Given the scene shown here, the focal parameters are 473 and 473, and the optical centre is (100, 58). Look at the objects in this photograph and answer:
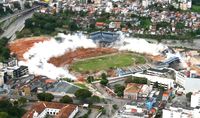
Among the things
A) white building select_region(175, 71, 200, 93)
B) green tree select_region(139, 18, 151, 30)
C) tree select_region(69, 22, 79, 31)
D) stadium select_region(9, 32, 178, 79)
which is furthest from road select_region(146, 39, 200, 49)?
white building select_region(175, 71, 200, 93)

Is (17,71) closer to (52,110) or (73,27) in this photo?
(52,110)

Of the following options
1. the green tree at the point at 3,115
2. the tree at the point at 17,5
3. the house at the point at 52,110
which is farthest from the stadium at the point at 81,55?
the tree at the point at 17,5

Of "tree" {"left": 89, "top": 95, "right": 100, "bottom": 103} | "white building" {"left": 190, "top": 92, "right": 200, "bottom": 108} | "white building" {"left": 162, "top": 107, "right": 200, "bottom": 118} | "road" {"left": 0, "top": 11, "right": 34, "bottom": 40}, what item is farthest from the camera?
"road" {"left": 0, "top": 11, "right": 34, "bottom": 40}

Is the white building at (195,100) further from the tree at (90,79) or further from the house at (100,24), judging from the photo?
the house at (100,24)

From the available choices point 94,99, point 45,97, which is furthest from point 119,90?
point 45,97

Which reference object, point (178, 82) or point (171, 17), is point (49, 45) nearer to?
point (178, 82)

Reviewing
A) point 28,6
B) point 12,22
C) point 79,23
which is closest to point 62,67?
point 79,23

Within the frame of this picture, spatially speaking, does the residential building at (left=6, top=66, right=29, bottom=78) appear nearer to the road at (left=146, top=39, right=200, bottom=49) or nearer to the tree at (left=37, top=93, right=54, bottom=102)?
the tree at (left=37, top=93, right=54, bottom=102)
